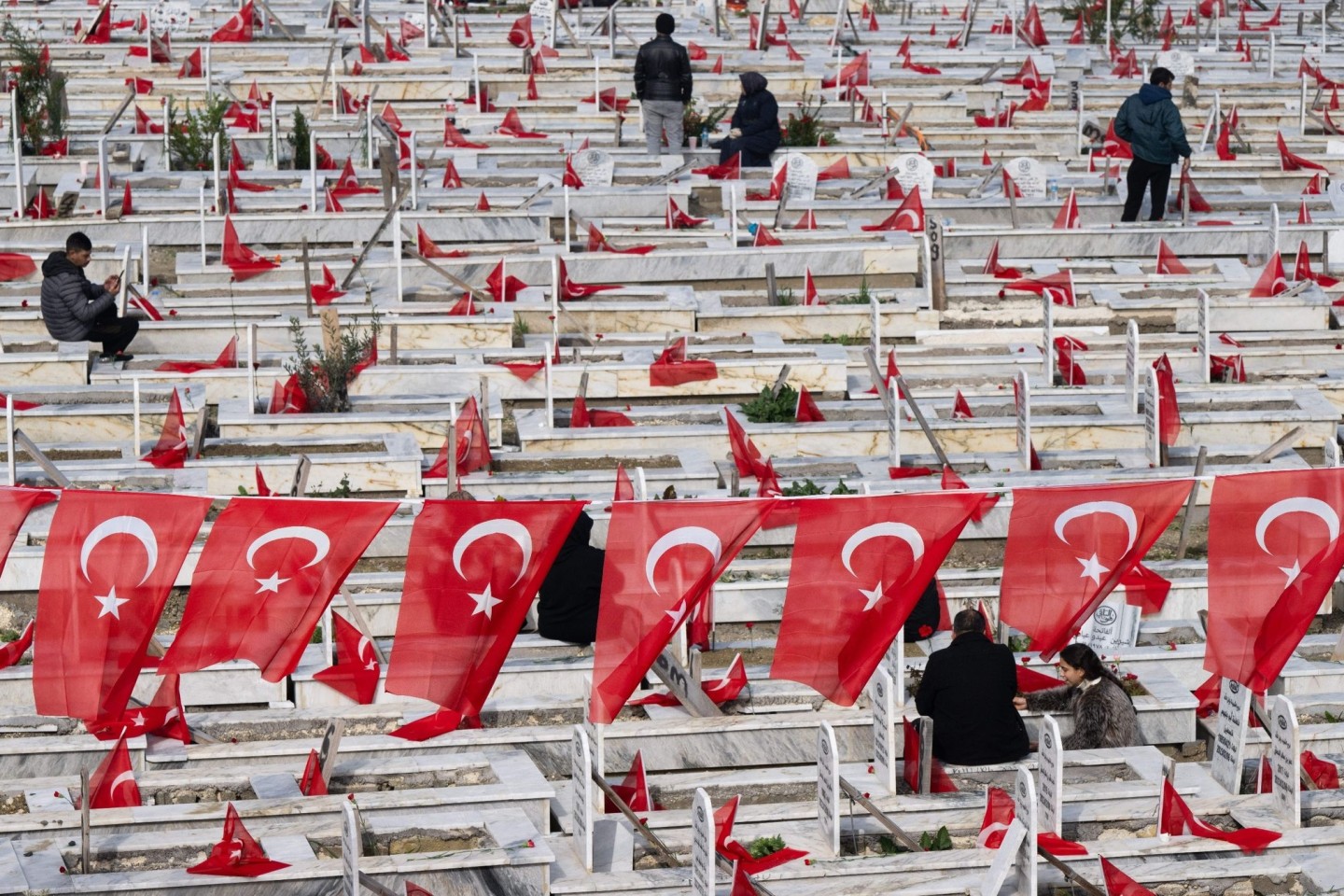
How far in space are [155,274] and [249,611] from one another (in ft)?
30.4

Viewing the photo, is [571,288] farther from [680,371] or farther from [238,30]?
[238,30]

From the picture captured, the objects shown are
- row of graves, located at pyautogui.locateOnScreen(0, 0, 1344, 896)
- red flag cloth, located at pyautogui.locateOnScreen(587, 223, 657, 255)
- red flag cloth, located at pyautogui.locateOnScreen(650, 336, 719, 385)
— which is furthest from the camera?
red flag cloth, located at pyautogui.locateOnScreen(587, 223, 657, 255)

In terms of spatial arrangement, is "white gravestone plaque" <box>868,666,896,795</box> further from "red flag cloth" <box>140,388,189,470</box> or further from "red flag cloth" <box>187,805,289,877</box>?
"red flag cloth" <box>140,388,189,470</box>

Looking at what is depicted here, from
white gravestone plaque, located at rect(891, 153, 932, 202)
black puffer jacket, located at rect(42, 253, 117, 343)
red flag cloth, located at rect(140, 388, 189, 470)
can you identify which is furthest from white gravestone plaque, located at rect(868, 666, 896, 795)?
white gravestone plaque, located at rect(891, 153, 932, 202)

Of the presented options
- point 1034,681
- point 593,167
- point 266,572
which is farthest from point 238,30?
point 1034,681

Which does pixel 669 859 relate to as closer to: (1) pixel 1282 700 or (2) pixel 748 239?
(1) pixel 1282 700

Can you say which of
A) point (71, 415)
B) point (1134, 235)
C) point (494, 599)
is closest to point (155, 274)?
point (71, 415)

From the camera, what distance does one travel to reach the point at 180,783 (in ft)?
36.8

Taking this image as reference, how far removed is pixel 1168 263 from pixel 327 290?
22.1 feet

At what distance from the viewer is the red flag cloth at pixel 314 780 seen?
11.1 metres

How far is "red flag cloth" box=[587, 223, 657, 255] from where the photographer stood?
20.0 m

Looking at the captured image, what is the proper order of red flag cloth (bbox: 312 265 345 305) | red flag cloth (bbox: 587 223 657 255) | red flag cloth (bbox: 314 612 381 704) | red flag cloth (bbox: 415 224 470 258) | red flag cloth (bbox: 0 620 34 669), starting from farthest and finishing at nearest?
red flag cloth (bbox: 587 223 657 255) → red flag cloth (bbox: 415 224 470 258) → red flag cloth (bbox: 312 265 345 305) → red flag cloth (bbox: 0 620 34 669) → red flag cloth (bbox: 314 612 381 704)

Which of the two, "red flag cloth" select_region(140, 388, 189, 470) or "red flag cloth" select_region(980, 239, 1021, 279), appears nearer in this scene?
"red flag cloth" select_region(140, 388, 189, 470)

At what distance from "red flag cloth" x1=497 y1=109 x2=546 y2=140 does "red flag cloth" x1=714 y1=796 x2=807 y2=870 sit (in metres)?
13.8
